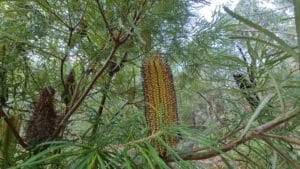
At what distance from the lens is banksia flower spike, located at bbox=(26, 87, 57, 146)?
0.59 meters

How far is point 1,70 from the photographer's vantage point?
0.61m

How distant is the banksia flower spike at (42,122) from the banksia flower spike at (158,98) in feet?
0.53

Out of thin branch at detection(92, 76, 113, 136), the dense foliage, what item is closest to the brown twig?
the dense foliage

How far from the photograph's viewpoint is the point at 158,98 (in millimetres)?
552

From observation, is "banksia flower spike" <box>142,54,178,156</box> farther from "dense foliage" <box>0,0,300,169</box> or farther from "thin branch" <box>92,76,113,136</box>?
"thin branch" <box>92,76,113,136</box>

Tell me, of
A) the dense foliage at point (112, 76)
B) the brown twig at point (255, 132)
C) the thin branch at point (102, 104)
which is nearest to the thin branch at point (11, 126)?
the dense foliage at point (112, 76)

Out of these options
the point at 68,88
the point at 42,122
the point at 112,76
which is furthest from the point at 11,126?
the point at 112,76

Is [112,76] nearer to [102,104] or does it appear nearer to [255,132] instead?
[102,104]

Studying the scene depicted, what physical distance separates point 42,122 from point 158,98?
0.63ft

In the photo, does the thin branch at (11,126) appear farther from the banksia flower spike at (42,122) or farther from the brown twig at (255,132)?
the brown twig at (255,132)

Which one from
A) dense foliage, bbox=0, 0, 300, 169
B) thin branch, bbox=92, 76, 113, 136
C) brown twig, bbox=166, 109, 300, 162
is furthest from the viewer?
thin branch, bbox=92, 76, 113, 136

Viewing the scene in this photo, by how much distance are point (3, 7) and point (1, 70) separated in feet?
0.56

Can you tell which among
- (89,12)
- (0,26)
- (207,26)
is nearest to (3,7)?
(0,26)

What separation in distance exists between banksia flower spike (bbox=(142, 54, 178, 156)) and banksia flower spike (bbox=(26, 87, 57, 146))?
160 millimetres
